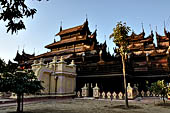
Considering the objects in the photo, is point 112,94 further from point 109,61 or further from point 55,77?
point 109,61

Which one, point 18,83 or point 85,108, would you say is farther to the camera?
point 85,108

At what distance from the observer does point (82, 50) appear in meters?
28.9

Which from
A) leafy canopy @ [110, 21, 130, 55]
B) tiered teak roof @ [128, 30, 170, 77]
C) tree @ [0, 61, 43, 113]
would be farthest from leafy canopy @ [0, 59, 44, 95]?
tiered teak roof @ [128, 30, 170, 77]

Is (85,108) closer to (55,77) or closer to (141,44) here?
(55,77)

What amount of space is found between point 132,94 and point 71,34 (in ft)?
75.4

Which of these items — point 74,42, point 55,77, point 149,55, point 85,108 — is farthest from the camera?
point 74,42

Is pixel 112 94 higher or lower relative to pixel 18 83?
lower

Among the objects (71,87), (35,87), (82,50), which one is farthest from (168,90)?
(82,50)

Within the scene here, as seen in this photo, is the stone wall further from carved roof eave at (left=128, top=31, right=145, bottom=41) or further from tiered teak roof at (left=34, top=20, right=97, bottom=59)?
carved roof eave at (left=128, top=31, right=145, bottom=41)

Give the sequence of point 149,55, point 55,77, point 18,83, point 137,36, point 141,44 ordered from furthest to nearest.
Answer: point 137,36 < point 141,44 < point 149,55 < point 55,77 < point 18,83

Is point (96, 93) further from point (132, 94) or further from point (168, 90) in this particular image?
point (168, 90)

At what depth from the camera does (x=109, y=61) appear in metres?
28.0

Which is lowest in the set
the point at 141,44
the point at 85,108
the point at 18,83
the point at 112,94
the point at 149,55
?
the point at 112,94

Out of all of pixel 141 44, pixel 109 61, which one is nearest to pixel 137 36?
pixel 141 44
